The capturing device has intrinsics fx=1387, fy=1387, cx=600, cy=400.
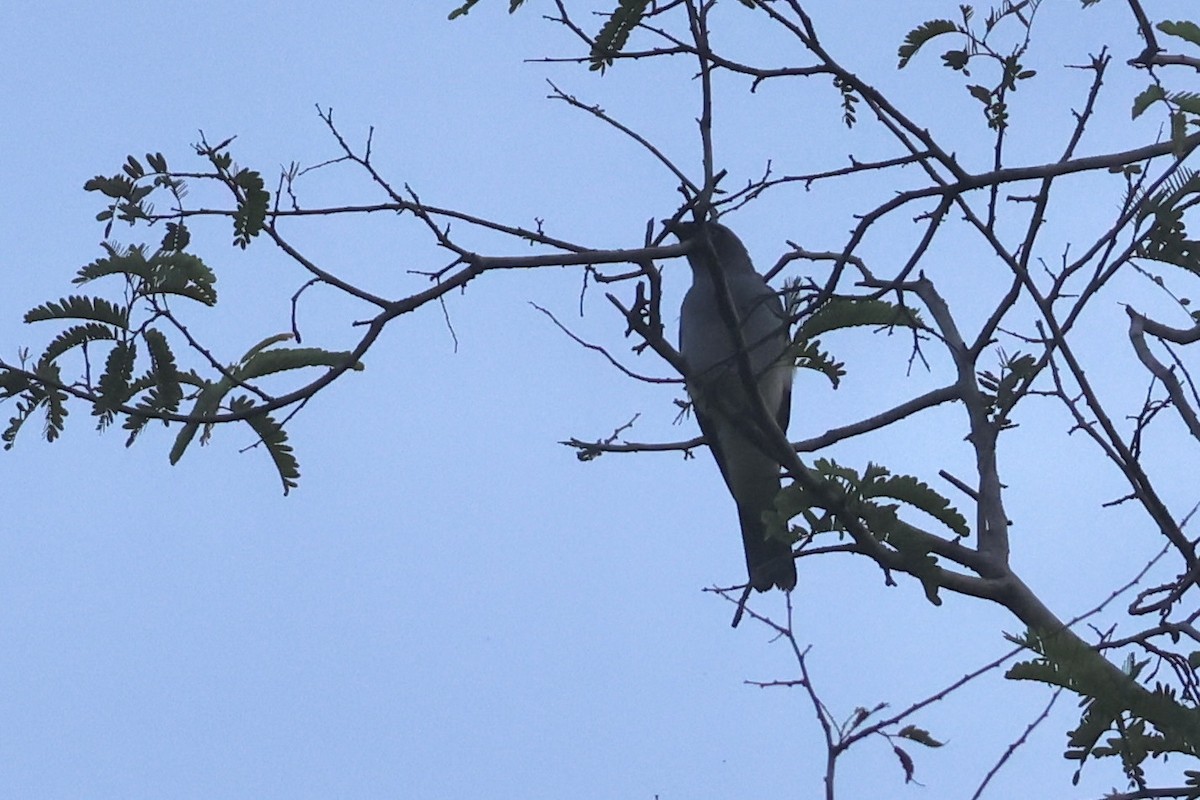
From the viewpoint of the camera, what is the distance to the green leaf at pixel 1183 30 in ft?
13.1

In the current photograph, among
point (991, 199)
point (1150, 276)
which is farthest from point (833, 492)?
point (1150, 276)

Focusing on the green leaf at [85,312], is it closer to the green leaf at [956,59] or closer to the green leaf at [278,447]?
the green leaf at [278,447]

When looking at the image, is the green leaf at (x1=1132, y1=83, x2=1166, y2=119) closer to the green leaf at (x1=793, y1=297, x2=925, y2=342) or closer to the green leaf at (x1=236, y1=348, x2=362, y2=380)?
the green leaf at (x1=793, y1=297, x2=925, y2=342)

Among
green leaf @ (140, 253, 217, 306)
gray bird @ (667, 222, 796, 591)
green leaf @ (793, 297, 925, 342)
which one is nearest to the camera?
green leaf @ (140, 253, 217, 306)

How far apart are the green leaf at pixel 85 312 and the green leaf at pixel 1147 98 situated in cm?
294

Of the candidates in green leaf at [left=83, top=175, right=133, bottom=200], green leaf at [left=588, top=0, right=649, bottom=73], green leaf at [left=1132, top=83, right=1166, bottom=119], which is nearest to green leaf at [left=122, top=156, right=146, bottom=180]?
green leaf at [left=83, top=175, right=133, bottom=200]

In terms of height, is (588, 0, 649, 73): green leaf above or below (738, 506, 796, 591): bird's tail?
above

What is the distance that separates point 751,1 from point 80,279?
208cm

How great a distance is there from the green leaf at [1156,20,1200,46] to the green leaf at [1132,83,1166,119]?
0.17m

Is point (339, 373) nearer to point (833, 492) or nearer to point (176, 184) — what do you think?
point (176, 184)

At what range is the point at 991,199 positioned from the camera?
4125mm

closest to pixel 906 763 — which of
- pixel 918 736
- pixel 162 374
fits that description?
pixel 918 736

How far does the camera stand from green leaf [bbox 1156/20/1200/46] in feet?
13.1

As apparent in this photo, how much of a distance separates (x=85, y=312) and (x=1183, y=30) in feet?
10.6
